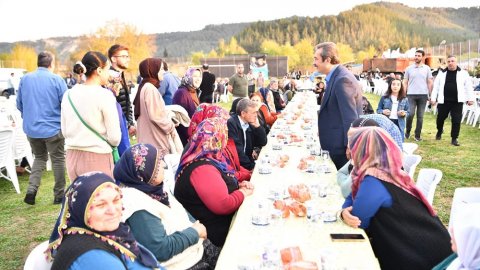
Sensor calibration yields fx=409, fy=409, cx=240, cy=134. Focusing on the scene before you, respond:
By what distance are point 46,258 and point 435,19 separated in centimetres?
18450

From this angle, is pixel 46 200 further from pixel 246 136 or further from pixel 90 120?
pixel 246 136

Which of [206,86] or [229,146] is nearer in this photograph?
[229,146]

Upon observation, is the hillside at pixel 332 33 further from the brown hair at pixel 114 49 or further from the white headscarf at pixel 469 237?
the white headscarf at pixel 469 237

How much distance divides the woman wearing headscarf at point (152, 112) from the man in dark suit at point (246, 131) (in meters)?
0.70

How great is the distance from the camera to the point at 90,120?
10.9 ft

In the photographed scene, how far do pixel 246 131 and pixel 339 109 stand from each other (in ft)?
4.54

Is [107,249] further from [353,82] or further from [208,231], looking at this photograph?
[353,82]

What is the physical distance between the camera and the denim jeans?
15.6 ft

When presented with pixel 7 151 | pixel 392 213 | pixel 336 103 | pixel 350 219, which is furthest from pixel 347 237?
pixel 7 151

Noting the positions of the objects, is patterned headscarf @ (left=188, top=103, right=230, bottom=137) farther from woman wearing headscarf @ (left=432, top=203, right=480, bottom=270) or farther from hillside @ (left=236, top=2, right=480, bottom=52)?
hillside @ (left=236, top=2, right=480, bottom=52)

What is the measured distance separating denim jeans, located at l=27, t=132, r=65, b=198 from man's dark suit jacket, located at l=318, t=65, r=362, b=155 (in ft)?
9.91

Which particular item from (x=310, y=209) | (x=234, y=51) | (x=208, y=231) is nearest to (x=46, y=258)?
(x=208, y=231)

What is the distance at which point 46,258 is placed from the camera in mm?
1837

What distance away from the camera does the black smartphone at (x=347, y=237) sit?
2.07 metres
